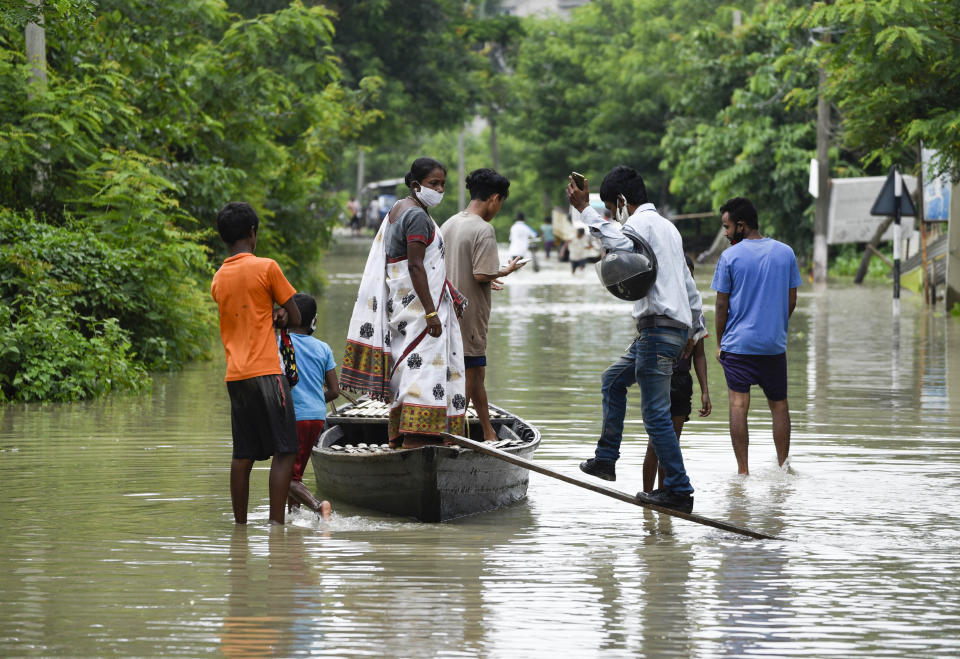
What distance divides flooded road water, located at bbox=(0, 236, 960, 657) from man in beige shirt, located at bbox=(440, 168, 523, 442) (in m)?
0.91

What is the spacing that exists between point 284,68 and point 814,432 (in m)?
18.5

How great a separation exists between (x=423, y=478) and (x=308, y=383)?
887 mm

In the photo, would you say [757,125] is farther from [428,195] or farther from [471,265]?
[428,195]

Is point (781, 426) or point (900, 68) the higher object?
point (900, 68)

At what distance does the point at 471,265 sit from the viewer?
9367mm

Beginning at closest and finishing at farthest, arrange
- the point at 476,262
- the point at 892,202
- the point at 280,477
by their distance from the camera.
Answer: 1. the point at 280,477
2. the point at 476,262
3. the point at 892,202

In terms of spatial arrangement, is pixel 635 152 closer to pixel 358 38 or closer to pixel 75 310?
pixel 358 38

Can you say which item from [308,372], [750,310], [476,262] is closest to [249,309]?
[308,372]

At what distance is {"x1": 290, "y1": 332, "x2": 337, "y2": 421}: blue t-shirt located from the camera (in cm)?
856

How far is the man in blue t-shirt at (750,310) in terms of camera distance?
9.70 m

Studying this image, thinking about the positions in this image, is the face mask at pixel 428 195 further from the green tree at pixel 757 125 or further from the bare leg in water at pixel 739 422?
the green tree at pixel 757 125

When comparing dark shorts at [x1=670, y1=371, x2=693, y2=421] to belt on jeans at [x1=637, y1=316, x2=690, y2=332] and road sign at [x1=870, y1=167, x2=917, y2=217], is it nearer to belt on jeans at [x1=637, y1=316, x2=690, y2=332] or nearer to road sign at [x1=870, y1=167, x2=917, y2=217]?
belt on jeans at [x1=637, y1=316, x2=690, y2=332]

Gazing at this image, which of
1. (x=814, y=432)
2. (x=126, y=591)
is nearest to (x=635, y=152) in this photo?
(x=814, y=432)

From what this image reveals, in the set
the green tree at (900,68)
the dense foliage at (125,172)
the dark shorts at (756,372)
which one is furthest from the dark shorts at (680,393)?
the green tree at (900,68)
